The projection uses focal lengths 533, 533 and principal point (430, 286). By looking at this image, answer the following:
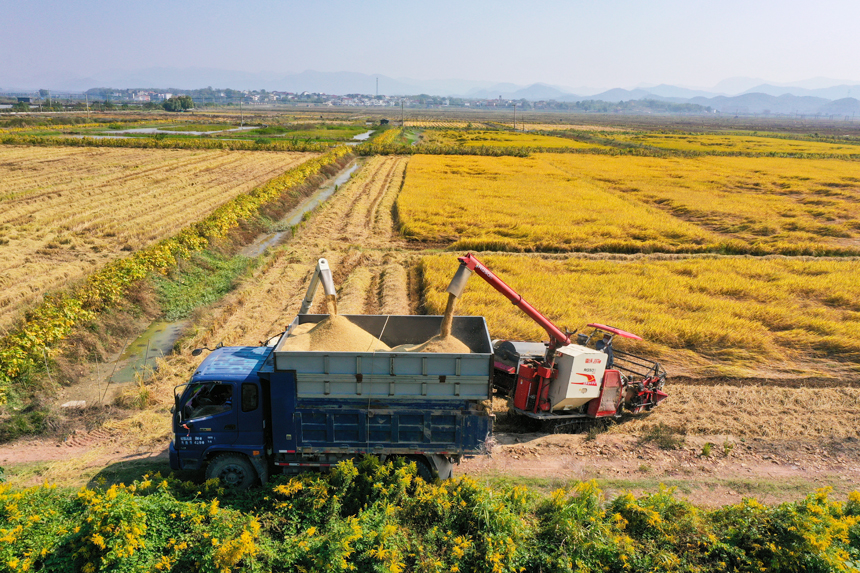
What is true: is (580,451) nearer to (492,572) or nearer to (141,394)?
(492,572)

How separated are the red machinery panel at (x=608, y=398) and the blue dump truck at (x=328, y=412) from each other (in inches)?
152

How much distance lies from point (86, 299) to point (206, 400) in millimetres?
9844

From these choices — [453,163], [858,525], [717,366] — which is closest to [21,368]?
[858,525]

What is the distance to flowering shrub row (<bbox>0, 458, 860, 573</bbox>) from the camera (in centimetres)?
718

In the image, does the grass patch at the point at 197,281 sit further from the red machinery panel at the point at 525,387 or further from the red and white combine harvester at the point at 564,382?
the red machinery panel at the point at 525,387

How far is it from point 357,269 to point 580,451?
46.2 ft

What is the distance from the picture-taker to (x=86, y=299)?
16.4m

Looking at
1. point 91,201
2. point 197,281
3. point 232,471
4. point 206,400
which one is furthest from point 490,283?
point 91,201

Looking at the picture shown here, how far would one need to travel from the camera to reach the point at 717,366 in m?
15.1

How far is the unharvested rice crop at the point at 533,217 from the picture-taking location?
2830 centimetres

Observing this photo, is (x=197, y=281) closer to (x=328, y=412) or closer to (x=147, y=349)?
(x=147, y=349)

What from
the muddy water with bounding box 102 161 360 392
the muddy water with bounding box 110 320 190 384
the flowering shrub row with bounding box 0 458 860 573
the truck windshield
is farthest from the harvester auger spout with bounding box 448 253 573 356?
the muddy water with bounding box 110 320 190 384

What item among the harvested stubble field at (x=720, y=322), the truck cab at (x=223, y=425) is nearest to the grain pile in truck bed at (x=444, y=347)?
the truck cab at (x=223, y=425)

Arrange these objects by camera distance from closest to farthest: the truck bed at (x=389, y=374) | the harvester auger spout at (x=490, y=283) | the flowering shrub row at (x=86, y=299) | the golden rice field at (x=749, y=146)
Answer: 1. the truck bed at (x=389, y=374)
2. the harvester auger spout at (x=490, y=283)
3. the flowering shrub row at (x=86, y=299)
4. the golden rice field at (x=749, y=146)
